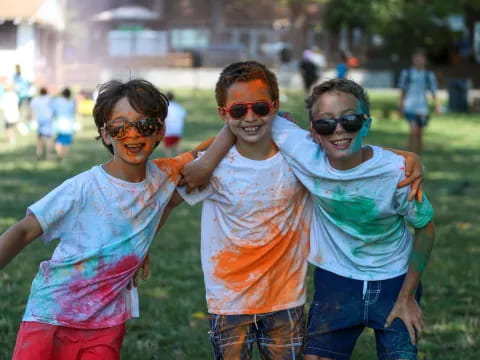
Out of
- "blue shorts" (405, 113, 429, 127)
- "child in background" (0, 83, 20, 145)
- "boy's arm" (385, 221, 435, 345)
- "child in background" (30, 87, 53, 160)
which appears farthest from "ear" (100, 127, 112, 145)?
"child in background" (0, 83, 20, 145)

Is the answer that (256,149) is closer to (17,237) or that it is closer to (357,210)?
(357,210)

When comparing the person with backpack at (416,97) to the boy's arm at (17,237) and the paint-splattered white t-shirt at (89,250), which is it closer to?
the paint-splattered white t-shirt at (89,250)

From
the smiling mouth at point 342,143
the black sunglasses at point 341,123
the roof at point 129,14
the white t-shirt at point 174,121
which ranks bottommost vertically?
the white t-shirt at point 174,121

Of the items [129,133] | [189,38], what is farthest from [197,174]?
[189,38]

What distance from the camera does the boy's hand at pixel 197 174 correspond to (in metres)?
3.95

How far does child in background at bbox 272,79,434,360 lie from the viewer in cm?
388

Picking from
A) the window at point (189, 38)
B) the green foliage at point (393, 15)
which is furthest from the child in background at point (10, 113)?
the window at point (189, 38)

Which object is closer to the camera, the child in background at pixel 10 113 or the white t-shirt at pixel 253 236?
the white t-shirt at pixel 253 236

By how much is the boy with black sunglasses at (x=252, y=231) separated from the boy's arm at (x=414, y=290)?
18.6 inches

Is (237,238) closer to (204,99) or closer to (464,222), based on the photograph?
(464,222)

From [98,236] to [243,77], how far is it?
995 mm

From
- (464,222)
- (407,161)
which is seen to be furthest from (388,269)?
(464,222)

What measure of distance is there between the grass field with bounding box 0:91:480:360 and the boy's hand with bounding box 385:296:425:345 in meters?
1.41

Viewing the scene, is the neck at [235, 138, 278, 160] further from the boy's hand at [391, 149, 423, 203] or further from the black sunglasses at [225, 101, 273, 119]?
the boy's hand at [391, 149, 423, 203]
